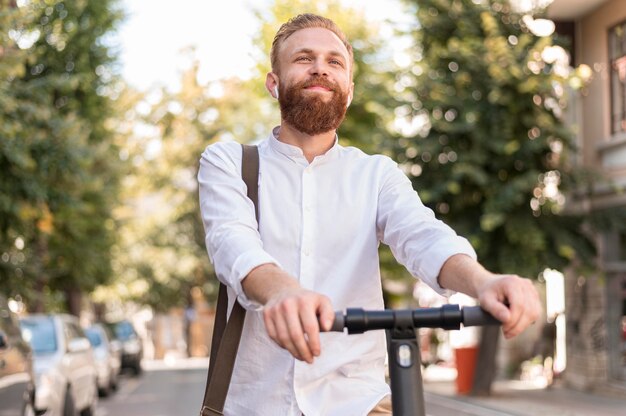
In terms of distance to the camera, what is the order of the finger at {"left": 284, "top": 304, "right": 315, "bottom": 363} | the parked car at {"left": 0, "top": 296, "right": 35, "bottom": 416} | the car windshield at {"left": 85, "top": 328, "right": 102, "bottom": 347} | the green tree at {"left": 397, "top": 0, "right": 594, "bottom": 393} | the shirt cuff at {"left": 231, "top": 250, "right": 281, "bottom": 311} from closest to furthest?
the finger at {"left": 284, "top": 304, "right": 315, "bottom": 363} → the shirt cuff at {"left": 231, "top": 250, "right": 281, "bottom": 311} → the parked car at {"left": 0, "top": 296, "right": 35, "bottom": 416} → the green tree at {"left": 397, "top": 0, "right": 594, "bottom": 393} → the car windshield at {"left": 85, "top": 328, "right": 102, "bottom": 347}

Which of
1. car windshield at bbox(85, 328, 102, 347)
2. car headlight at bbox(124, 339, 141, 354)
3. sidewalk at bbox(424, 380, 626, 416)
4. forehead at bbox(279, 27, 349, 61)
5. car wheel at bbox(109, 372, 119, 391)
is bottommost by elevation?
sidewalk at bbox(424, 380, 626, 416)

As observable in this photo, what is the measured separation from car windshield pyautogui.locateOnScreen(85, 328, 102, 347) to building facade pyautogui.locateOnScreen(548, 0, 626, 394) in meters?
9.60

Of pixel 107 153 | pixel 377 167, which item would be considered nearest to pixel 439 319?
pixel 377 167

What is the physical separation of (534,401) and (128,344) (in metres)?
15.0

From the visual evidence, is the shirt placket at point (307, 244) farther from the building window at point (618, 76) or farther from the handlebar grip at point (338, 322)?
the building window at point (618, 76)

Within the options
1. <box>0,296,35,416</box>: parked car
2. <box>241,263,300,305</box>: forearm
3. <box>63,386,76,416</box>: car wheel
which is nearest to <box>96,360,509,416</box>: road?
<box>63,386,76,416</box>: car wheel

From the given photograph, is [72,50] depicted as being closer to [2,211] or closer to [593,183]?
[2,211]

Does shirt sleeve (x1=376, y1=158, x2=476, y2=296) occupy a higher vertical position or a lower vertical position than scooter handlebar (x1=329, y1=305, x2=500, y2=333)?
higher

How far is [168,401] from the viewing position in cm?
2088

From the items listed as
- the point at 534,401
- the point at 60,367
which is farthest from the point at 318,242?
the point at 534,401

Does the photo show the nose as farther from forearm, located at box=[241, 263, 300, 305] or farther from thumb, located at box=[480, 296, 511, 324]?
thumb, located at box=[480, 296, 511, 324]

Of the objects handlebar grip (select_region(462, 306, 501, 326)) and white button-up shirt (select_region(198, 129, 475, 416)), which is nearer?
handlebar grip (select_region(462, 306, 501, 326))

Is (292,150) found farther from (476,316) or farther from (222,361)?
(476,316)

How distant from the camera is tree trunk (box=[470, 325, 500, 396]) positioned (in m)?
20.4
